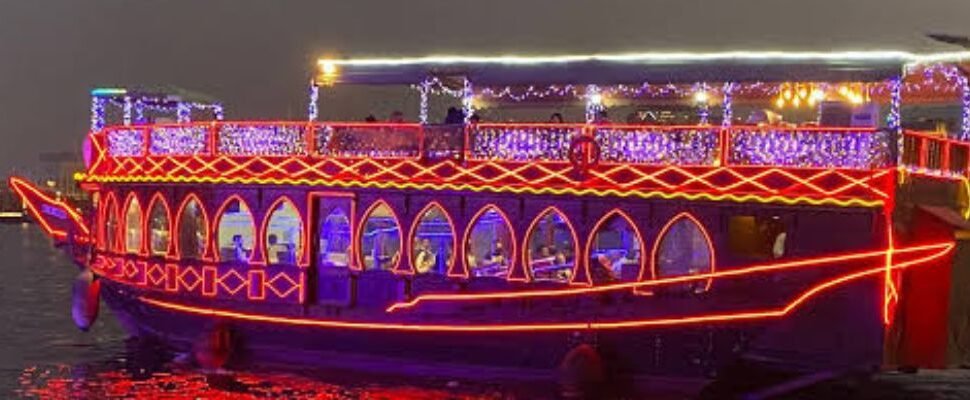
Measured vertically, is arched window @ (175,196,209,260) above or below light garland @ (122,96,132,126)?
below

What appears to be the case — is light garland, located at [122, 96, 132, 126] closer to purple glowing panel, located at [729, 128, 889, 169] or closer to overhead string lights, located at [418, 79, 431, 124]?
overhead string lights, located at [418, 79, 431, 124]

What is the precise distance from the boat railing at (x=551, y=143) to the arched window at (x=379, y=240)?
106 cm

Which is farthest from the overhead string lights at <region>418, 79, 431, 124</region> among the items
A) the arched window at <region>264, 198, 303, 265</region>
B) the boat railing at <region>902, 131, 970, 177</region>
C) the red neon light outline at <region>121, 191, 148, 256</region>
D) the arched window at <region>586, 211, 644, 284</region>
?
the boat railing at <region>902, 131, 970, 177</region>

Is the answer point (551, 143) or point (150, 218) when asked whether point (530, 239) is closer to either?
point (551, 143)

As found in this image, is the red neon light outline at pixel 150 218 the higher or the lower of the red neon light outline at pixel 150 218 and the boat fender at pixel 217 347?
the higher

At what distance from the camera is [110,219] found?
23141 millimetres

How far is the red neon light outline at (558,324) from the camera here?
636 inches

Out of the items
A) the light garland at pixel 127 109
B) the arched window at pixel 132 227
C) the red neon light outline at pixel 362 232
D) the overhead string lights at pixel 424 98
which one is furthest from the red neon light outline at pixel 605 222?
the light garland at pixel 127 109

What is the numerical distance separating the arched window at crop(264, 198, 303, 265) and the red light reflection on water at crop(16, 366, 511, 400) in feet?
5.99

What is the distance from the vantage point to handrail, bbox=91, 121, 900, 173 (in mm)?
16578

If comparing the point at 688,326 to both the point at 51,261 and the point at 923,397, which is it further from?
the point at 51,261

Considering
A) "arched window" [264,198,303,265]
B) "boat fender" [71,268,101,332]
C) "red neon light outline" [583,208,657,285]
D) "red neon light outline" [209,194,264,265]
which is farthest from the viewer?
"boat fender" [71,268,101,332]

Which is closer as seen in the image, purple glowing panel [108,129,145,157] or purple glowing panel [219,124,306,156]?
purple glowing panel [219,124,306,156]

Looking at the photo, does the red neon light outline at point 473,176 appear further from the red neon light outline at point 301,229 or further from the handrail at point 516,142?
the red neon light outline at point 301,229
